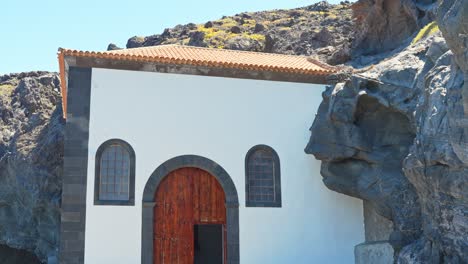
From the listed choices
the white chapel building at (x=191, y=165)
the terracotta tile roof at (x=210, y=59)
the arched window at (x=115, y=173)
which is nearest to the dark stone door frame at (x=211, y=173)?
the white chapel building at (x=191, y=165)

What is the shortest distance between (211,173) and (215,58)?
13.5 ft

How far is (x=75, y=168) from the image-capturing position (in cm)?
1399

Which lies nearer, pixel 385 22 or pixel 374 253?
pixel 374 253

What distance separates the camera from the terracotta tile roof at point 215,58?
15.0 meters

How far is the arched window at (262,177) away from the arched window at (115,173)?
3236 mm

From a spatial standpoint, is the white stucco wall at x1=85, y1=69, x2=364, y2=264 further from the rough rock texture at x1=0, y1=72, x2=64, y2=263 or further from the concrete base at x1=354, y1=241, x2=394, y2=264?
the rough rock texture at x1=0, y1=72, x2=64, y2=263

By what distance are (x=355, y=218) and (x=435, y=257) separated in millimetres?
5936

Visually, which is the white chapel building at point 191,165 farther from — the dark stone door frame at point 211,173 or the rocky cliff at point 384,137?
the rocky cliff at point 384,137

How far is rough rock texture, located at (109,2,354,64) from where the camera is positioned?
3459 centimetres

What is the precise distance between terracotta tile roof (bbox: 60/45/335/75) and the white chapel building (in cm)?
5

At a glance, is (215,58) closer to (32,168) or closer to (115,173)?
(115,173)

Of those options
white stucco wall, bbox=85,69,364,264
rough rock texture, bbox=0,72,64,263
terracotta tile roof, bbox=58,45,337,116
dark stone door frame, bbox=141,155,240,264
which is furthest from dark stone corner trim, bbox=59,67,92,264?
rough rock texture, bbox=0,72,64,263

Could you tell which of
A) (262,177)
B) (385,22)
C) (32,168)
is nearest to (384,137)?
(262,177)

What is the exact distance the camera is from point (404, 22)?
21547 mm
